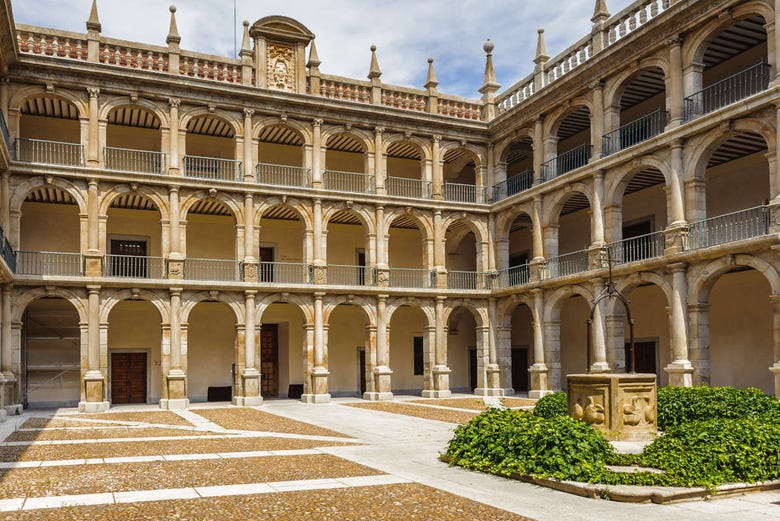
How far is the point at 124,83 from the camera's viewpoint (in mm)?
24516

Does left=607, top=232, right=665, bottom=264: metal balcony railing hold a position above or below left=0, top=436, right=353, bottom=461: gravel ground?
above

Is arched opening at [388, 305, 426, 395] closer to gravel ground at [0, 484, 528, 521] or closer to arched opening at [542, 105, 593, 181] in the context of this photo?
arched opening at [542, 105, 593, 181]

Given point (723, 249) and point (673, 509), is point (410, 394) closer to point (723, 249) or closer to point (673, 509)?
point (723, 249)

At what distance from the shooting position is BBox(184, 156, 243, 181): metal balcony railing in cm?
2616

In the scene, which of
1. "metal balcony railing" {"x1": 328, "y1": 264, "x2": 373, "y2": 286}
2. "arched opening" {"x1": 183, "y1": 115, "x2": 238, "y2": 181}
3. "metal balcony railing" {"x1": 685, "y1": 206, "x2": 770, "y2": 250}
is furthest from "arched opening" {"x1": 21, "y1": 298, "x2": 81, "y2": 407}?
"metal balcony railing" {"x1": 685, "y1": 206, "x2": 770, "y2": 250}

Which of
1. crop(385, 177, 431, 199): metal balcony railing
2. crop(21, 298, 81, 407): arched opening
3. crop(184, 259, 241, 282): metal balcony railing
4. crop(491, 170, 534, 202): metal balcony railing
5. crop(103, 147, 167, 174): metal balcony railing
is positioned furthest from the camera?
crop(385, 177, 431, 199): metal balcony railing

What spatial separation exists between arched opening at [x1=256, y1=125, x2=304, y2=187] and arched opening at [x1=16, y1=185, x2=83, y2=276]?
6809 millimetres

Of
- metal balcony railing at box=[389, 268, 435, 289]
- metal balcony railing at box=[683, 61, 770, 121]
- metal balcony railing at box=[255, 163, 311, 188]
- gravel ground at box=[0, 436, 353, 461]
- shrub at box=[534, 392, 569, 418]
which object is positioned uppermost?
metal balcony railing at box=[683, 61, 770, 121]

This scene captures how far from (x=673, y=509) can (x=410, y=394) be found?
76.2ft

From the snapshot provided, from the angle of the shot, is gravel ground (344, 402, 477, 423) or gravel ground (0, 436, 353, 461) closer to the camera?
gravel ground (0, 436, 353, 461)

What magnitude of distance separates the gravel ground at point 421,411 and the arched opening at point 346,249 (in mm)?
5999

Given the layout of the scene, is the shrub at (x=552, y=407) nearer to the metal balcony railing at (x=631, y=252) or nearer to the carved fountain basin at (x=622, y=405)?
the carved fountain basin at (x=622, y=405)

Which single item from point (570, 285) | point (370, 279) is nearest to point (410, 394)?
point (370, 279)

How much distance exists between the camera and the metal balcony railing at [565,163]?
25.7 metres
